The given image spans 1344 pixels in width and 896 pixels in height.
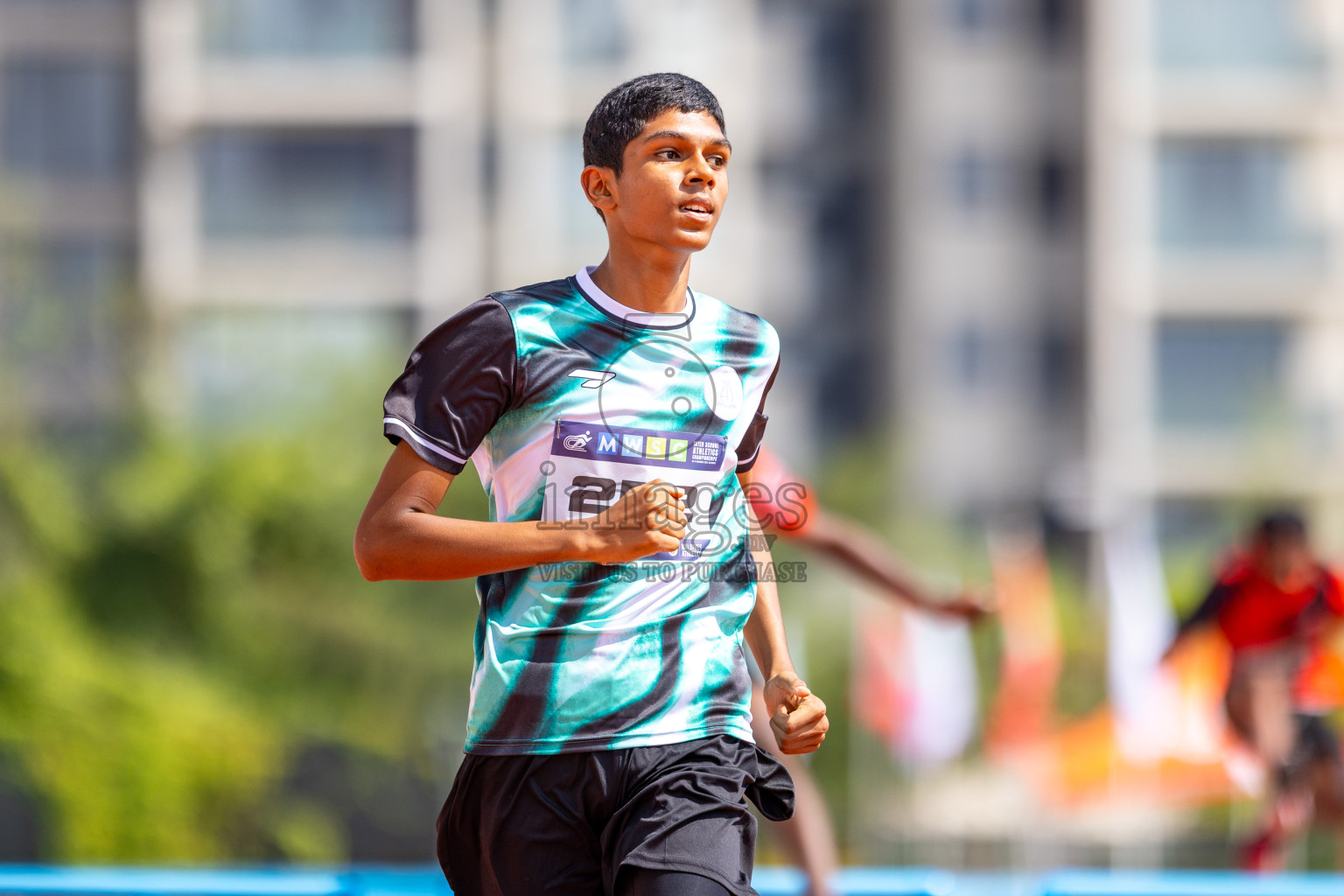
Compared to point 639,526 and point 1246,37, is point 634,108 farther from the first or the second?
point 1246,37

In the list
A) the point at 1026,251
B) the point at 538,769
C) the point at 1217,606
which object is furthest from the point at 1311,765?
the point at 1026,251

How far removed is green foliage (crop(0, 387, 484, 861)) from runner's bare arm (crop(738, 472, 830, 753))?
8.79m

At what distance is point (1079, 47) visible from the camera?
3012cm

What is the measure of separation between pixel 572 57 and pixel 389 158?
3.82 meters

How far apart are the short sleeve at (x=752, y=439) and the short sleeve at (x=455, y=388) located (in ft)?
1.40

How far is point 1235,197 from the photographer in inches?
1142

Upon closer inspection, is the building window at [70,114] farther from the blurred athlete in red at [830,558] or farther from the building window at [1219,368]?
the blurred athlete in red at [830,558]

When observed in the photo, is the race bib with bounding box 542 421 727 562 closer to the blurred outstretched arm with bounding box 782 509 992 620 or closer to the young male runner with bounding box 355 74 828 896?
the young male runner with bounding box 355 74 828 896

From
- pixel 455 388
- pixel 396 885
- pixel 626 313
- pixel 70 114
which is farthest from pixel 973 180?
pixel 455 388

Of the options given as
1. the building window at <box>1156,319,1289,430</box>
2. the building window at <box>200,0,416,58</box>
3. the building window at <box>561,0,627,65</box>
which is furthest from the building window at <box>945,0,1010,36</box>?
the building window at <box>200,0,416,58</box>

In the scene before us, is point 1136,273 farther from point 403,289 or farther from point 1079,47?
point 403,289

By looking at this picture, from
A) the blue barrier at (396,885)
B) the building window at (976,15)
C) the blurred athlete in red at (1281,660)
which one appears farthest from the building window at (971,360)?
the blue barrier at (396,885)

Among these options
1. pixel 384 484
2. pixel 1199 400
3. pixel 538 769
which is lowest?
pixel 1199 400

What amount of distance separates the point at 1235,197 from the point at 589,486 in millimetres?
28840
